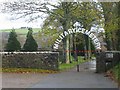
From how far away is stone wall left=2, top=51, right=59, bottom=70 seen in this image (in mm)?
20031

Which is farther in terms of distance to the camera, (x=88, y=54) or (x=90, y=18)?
(x=88, y=54)

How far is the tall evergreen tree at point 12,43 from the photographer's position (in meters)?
40.2

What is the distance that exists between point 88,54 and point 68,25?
49.8 feet

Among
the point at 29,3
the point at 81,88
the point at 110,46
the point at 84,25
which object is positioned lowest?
the point at 81,88

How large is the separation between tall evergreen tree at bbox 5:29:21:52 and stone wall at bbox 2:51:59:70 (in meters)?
19.2

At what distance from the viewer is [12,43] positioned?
134 ft

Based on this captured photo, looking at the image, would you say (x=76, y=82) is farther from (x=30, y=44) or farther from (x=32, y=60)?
(x=30, y=44)

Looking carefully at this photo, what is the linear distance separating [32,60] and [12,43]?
2088cm

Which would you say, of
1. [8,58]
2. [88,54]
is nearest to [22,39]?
[88,54]

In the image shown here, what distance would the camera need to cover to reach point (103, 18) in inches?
819

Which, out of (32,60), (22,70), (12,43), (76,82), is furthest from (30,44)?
(76,82)

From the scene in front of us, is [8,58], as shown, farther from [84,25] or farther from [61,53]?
[61,53]

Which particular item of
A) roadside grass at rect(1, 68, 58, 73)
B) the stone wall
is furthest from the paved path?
the stone wall

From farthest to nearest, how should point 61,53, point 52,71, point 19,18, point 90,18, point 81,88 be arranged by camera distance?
point 61,53 → point 19,18 → point 90,18 → point 52,71 → point 81,88
